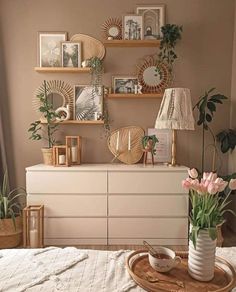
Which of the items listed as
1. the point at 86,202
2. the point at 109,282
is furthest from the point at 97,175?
the point at 109,282

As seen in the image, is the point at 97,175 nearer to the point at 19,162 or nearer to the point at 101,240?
the point at 101,240

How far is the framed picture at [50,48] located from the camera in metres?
3.15

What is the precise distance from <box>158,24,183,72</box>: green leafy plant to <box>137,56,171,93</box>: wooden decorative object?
74mm

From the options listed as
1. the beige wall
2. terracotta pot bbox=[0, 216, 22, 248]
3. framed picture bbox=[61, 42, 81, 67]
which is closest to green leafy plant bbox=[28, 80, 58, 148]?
the beige wall

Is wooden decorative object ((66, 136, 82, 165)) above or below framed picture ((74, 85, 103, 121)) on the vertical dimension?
below

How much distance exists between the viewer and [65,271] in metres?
1.19

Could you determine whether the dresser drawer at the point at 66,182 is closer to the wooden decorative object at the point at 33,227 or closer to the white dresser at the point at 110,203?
the white dresser at the point at 110,203

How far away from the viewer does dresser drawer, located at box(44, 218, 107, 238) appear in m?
2.85

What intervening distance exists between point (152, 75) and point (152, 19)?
24.0 inches

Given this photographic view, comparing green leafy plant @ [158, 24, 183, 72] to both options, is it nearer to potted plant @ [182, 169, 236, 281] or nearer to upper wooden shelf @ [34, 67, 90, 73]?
upper wooden shelf @ [34, 67, 90, 73]

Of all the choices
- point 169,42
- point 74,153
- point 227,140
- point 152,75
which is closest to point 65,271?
point 74,153

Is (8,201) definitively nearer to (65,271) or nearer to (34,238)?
(34,238)

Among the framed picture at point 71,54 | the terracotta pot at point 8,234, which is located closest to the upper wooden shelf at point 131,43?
the framed picture at point 71,54

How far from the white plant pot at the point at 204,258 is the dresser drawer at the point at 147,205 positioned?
1.68 meters
